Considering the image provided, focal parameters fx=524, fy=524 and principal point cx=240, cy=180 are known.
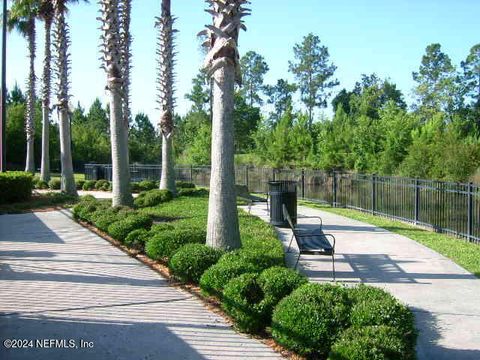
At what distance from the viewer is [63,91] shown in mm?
23219

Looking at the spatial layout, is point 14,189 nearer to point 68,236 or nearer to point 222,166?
point 68,236

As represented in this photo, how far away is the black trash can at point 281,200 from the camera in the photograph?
43.0ft

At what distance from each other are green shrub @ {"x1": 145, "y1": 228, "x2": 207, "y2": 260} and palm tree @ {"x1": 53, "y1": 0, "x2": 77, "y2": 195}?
1402 cm

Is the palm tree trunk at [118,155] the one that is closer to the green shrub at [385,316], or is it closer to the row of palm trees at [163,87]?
the row of palm trees at [163,87]

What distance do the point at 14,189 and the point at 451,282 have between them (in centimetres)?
1688

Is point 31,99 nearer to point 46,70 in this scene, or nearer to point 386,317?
point 46,70

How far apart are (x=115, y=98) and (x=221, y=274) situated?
10.2 metres

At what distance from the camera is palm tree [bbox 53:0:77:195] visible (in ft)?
72.3

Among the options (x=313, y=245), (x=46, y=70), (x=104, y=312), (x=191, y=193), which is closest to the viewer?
(x=104, y=312)

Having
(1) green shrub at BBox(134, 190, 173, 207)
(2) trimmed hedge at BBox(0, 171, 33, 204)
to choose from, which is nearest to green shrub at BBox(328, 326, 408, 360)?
(1) green shrub at BBox(134, 190, 173, 207)

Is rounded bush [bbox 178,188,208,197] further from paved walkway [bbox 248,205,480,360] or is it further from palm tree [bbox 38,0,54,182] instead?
palm tree [bbox 38,0,54,182]

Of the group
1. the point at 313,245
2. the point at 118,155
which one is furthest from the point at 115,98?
the point at 313,245

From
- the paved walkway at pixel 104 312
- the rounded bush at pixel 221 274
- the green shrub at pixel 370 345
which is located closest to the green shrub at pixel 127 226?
the paved walkway at pixel 104 312

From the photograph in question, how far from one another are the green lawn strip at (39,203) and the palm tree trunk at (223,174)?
11287 mm
